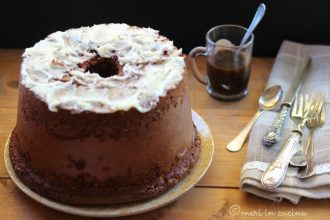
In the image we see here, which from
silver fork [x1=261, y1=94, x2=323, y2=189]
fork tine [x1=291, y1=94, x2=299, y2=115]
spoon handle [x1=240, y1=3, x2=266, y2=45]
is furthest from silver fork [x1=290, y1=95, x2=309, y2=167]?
spoon handle [x1=240, y1=3, x2=266, y2=45]

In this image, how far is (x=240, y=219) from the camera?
118 cm

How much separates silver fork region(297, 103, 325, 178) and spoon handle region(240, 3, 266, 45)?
0.29 meters

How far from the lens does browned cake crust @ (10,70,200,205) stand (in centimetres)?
107

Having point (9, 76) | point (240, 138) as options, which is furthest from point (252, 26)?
point (9, 76)

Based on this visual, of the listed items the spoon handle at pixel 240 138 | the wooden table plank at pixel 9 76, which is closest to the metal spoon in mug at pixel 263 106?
the spoon handle at pixel 240 138

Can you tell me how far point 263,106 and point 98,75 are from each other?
53 centimetres

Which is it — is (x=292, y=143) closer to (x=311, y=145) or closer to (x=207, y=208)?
(x=311, y=145)

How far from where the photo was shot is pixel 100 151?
3.57 feet

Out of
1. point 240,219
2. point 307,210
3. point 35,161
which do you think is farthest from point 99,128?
point 307,210

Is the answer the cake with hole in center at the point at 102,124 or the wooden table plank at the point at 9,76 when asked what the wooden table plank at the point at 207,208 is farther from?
the wooden table plank at the point at 9,76

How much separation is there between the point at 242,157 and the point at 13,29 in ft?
2.94

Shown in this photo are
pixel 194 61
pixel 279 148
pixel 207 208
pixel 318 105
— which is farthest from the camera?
pixel 194 61

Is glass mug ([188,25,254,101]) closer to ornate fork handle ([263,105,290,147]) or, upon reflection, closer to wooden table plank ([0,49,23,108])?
ornate fork handle ([263,105,290,147])

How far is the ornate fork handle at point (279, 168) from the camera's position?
118 cm
